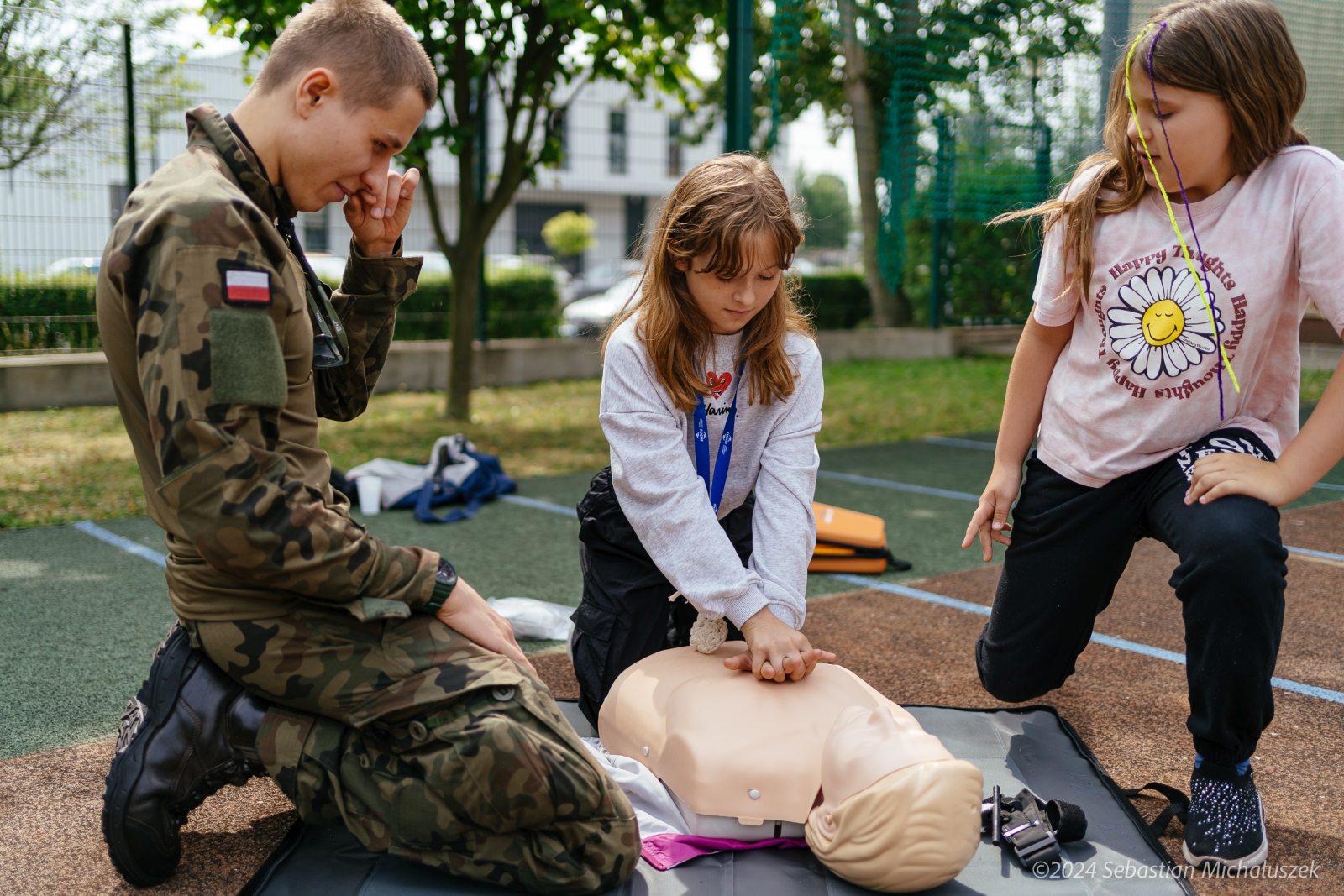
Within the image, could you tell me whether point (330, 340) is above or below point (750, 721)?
above

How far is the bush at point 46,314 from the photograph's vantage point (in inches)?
331

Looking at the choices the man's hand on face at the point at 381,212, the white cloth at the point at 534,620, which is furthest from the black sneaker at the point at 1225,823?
the man's hand on face at the point at 381,212

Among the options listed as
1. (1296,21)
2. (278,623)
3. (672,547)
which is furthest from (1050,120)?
(278,623)

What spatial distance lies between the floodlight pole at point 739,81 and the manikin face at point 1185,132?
436 centimetres

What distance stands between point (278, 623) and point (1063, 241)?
198 cm

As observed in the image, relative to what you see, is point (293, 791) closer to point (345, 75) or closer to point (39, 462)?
point (345, 75)

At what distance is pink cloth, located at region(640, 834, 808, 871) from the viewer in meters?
2.15

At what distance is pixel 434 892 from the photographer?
2.02 meters

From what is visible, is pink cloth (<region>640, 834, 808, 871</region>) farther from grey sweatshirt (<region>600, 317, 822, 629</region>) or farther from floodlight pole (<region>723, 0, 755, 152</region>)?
floodlight pole (<region>723, 0, 755, 152</region>)

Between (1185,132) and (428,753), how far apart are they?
201 cm

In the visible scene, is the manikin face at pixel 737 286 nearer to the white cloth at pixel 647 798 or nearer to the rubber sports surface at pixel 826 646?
the white cloth at pixel 647 798

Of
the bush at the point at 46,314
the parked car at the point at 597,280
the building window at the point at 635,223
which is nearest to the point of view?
the building window at the point at 635,223

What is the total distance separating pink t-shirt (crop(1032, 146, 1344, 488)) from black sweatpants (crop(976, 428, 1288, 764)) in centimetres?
8

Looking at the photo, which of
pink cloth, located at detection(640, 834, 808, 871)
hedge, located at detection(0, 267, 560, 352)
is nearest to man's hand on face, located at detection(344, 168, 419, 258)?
pink cloth, located at detection(640, 834, 808, 871)
